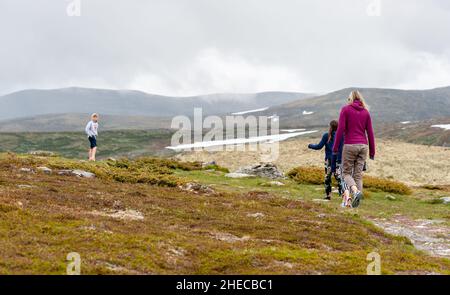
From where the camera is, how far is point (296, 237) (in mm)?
13055

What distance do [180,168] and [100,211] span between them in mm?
21693

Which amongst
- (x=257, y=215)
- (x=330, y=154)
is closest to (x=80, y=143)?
(x=330, y=154)

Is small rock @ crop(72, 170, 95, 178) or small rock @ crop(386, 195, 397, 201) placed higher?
small rock @ crop(72, 170, 95, 178)

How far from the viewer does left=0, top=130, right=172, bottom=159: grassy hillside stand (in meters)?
110

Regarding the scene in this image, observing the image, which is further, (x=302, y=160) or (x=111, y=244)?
(x=302, y=160)

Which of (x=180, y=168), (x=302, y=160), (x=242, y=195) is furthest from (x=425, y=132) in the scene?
(x=242, y=195)

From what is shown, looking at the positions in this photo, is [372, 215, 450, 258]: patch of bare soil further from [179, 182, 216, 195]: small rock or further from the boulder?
the boulder

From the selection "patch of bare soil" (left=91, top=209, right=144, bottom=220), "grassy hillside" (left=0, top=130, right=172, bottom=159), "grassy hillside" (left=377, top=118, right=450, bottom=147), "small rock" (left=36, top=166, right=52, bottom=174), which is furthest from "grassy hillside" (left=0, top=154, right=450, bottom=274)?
"grassy hillside" (left=377, top=118, right=450, bottom=147)

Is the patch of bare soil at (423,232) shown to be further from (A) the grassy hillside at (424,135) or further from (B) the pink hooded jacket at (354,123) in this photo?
(A) the grassy hillside at (424,135)

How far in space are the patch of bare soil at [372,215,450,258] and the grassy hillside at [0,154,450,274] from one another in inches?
27.3

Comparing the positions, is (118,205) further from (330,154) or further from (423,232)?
(330,154)

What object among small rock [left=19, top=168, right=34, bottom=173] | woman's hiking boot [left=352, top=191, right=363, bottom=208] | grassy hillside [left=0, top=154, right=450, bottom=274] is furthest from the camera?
small rock [left=19, top=168, right=34, bottom=173]

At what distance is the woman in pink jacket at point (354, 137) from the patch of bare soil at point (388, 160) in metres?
31.9
